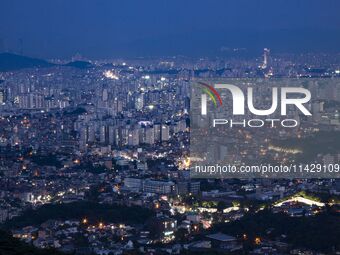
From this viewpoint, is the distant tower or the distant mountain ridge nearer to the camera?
the distant tower

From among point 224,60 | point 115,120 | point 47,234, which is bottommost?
point 47,234

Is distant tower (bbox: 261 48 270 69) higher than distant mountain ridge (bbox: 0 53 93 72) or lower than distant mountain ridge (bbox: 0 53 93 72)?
lower

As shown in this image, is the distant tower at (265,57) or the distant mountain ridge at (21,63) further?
the distant mountain ridge at (21,63)

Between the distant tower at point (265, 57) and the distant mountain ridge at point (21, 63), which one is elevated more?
the distant mountain ridge at point (21, 63)

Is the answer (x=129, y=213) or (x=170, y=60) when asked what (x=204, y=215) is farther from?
(x=170, y=60)

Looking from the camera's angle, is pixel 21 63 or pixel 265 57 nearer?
pixel 265 57

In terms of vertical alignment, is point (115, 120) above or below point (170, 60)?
below

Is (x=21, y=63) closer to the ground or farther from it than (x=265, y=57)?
farther from it

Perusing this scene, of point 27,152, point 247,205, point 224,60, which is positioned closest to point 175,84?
point 224,60
